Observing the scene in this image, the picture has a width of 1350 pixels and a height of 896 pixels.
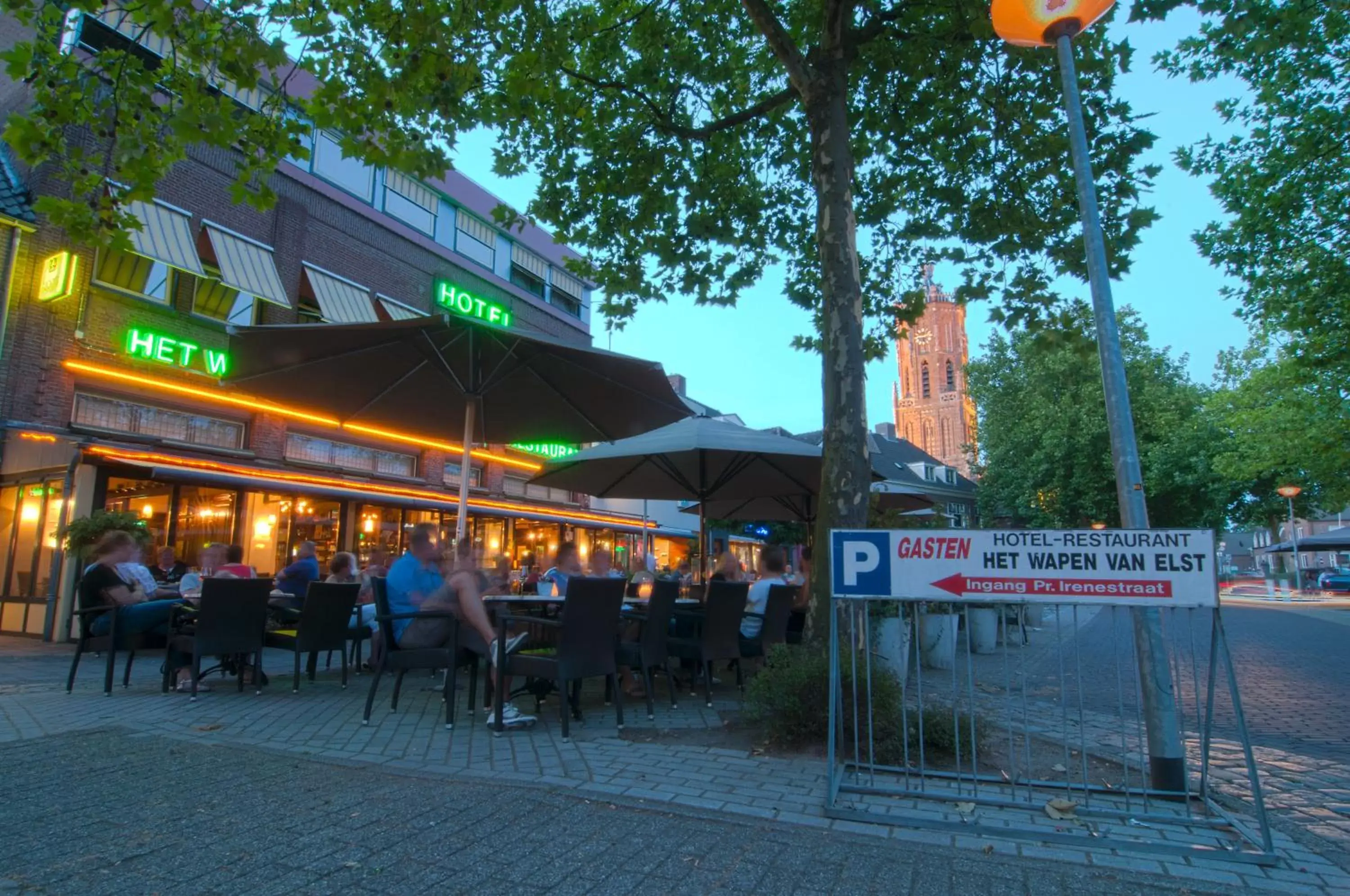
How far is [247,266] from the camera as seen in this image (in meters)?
14.6

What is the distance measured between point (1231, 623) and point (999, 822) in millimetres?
19266

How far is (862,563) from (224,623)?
17.4ft

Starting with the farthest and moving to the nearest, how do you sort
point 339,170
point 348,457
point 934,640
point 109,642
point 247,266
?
point 339,170
point 348,457
point 247,266
point 934,640
point 109,642

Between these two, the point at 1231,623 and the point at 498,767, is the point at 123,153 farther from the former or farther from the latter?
the point at 1231,623

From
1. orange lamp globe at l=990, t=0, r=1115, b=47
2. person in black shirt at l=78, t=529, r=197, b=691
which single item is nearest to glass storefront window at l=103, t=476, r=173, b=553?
person in black shirt at l=78, t=529, r=197, b=691

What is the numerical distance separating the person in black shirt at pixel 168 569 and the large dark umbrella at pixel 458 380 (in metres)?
3.61

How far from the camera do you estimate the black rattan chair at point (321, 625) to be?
6629 millimetres

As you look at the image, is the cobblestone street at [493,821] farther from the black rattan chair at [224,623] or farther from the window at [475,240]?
the window at [475,240]

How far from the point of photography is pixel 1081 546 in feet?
11.6

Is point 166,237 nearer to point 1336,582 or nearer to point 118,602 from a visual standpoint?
point 118,602

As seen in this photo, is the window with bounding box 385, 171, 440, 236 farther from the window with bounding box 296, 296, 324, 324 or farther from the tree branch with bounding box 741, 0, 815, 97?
the tree branch with bounding box 741, 0, 815, 97

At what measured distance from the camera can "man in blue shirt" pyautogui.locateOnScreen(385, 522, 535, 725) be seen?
5.30m

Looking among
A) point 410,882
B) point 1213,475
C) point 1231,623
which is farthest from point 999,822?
point 1213,475

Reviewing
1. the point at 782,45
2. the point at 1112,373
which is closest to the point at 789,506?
the point at 782,45
